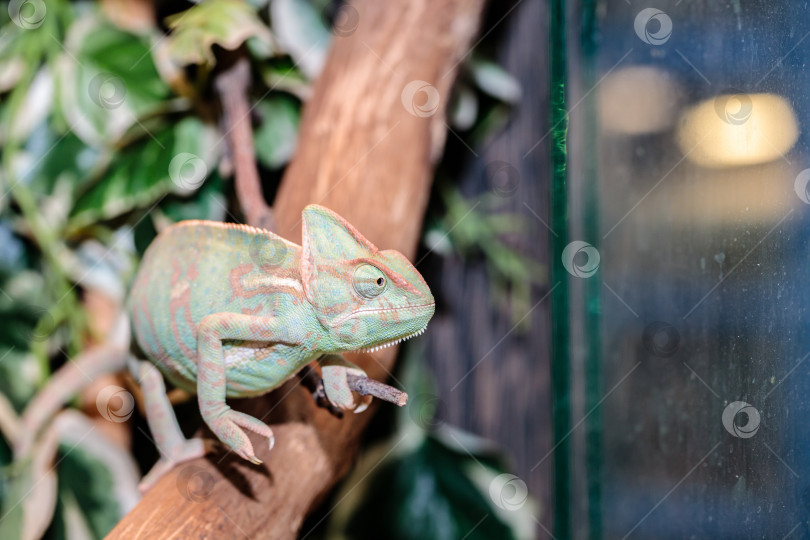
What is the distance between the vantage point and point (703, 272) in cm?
68

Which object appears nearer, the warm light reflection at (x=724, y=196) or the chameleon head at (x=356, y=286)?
the chameleon head at (x=356, y=286)

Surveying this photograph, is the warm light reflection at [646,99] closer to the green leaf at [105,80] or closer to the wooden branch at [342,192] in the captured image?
the wooden branch at [342,192]

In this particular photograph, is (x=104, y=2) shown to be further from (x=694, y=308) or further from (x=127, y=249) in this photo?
(x=694, y=308)

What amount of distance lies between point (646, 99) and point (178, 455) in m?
0.65

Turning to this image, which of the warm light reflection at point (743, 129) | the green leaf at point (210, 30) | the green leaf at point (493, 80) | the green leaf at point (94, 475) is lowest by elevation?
the green leaf at point (94, 475)

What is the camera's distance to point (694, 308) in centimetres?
70

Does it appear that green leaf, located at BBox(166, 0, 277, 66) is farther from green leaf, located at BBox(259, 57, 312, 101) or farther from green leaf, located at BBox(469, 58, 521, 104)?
green leaf, located at BBox(469, 58, 521, 104)

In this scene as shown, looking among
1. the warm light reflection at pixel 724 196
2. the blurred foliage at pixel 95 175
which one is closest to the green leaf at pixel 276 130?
the blurred foliage at pixel 95 175

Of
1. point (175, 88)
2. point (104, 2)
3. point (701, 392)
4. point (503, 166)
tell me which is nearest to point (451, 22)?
point (503, 166)

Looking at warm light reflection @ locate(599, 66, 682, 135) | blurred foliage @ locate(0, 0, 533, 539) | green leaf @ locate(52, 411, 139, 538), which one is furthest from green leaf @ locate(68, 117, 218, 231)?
Result: warm light reflection @ locate(599, 66, 682, 135)

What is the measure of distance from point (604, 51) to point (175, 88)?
72 centimetres

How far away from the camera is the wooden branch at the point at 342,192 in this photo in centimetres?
73

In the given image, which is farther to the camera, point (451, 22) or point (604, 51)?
point (451, 22)

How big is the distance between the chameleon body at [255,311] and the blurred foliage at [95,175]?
1.02 ft
